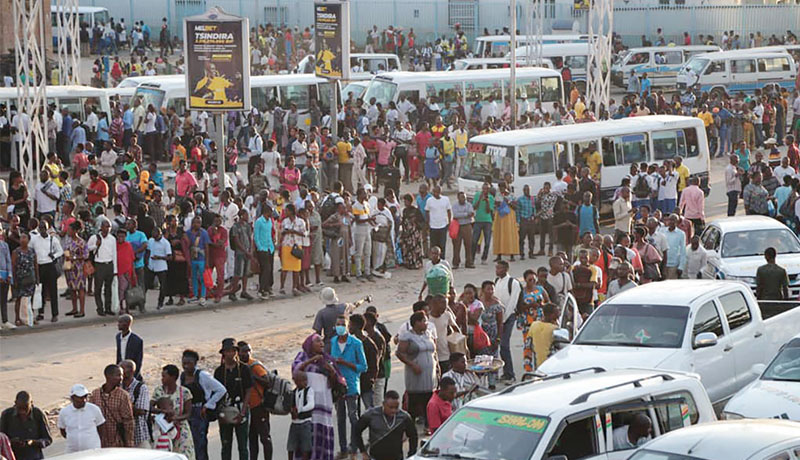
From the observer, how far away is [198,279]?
19.0 metres

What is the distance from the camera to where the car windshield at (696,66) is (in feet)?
138

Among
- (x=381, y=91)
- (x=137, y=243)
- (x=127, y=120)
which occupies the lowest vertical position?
(x=137, y=243)

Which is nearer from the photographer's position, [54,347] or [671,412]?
[671,412]

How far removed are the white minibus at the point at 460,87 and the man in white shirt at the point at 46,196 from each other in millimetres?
12869

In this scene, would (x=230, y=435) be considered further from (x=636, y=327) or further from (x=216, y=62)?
(x=216, y=62)

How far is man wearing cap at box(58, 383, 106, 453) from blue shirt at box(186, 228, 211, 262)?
8.02 m

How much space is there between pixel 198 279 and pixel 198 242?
26.7 inches

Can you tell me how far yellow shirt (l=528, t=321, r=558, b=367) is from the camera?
1377cm

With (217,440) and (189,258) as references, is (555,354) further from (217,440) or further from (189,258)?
(189,258)

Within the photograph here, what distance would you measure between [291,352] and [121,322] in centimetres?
418

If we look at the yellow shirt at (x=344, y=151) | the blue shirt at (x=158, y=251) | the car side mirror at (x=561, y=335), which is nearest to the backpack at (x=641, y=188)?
the yellow shirt at (x=344, y=151)

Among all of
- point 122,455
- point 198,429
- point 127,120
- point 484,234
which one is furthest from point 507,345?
point 127,120

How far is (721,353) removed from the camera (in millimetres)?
12977

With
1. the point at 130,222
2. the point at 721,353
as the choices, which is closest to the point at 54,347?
the point at 130,222
